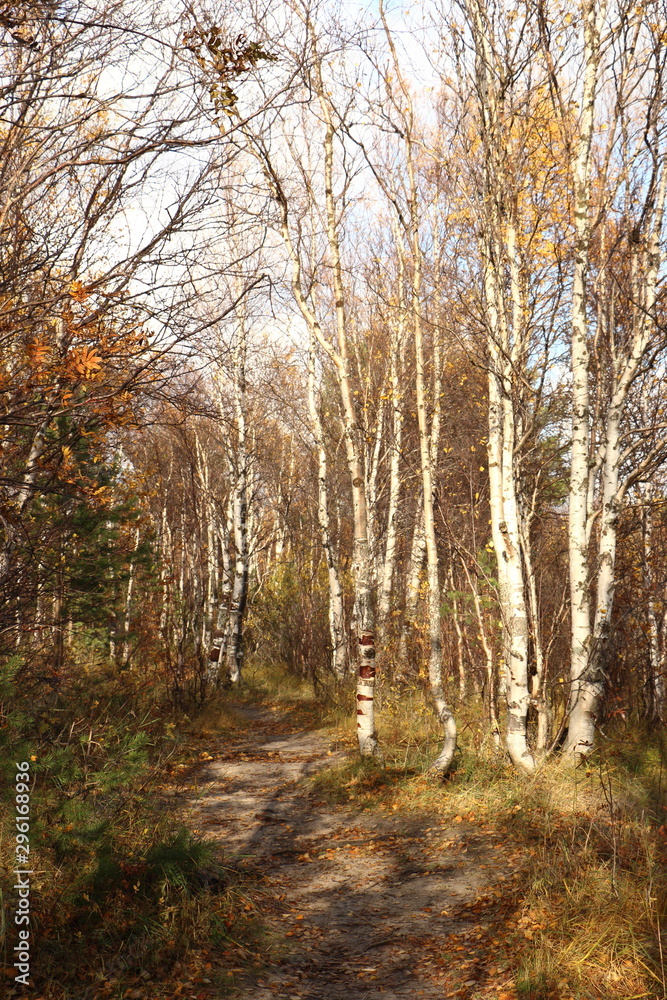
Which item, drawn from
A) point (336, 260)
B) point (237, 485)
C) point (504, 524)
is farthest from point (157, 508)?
point (504, 524)

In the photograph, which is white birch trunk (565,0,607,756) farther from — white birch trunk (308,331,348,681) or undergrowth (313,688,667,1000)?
white birch trunk (308,331,348,681)

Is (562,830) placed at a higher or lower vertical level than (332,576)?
lower

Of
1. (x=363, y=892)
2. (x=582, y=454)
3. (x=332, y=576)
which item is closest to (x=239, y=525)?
(x=332, y=576)

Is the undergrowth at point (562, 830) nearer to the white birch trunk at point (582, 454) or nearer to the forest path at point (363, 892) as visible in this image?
the forest path at point (363, 892)

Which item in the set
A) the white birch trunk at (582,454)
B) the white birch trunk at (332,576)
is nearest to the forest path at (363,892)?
the white birch trunk at (582,454)

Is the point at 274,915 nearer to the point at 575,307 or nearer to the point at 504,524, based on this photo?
the point at 504,524

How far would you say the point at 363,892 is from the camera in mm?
5012

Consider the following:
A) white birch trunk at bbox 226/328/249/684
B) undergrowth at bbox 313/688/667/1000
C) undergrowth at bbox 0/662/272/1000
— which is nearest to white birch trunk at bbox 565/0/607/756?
undergrowth at bbox 313/688/667/1000

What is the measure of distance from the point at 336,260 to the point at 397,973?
677 centimetres

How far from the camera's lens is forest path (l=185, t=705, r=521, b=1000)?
12.6 ft

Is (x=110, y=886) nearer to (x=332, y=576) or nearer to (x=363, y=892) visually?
(x=363, y=892)

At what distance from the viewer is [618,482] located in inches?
284

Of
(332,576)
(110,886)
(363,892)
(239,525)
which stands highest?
(239,525)

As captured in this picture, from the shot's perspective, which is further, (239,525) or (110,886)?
(239,525)
